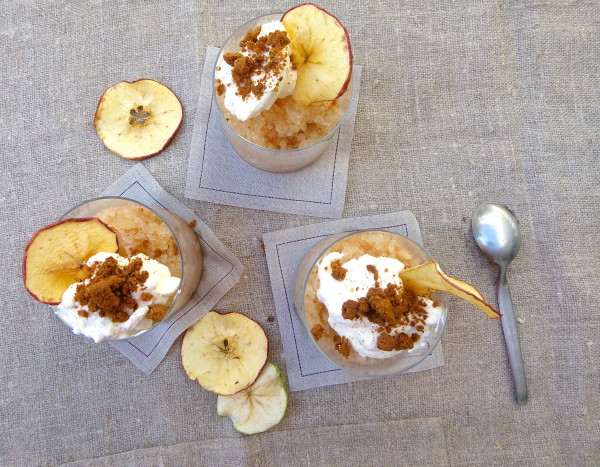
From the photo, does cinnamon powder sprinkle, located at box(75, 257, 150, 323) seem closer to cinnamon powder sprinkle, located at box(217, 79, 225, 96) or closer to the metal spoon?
cinnamon powder sprinkle, located at box(217, 79, 225, 96)

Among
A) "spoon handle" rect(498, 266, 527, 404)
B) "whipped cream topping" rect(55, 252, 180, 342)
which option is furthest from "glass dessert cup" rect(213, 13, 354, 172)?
"spoon handle" rect(498, 266, 527, 404)

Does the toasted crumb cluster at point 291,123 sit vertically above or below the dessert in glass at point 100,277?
above

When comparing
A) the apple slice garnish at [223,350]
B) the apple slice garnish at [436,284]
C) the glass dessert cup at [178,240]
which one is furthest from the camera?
the apple slice garnish at [223,350]

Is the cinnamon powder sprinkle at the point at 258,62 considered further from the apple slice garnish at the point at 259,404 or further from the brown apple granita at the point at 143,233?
the apple slice garnish at the point at 259,404

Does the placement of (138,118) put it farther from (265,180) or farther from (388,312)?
(388,312)

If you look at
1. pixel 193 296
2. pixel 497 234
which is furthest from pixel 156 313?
pixel 497 234

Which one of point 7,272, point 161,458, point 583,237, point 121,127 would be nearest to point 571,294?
point 583,237

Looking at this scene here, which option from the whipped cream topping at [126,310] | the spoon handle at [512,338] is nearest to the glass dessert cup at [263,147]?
the whipped cream topping at [126,310]
